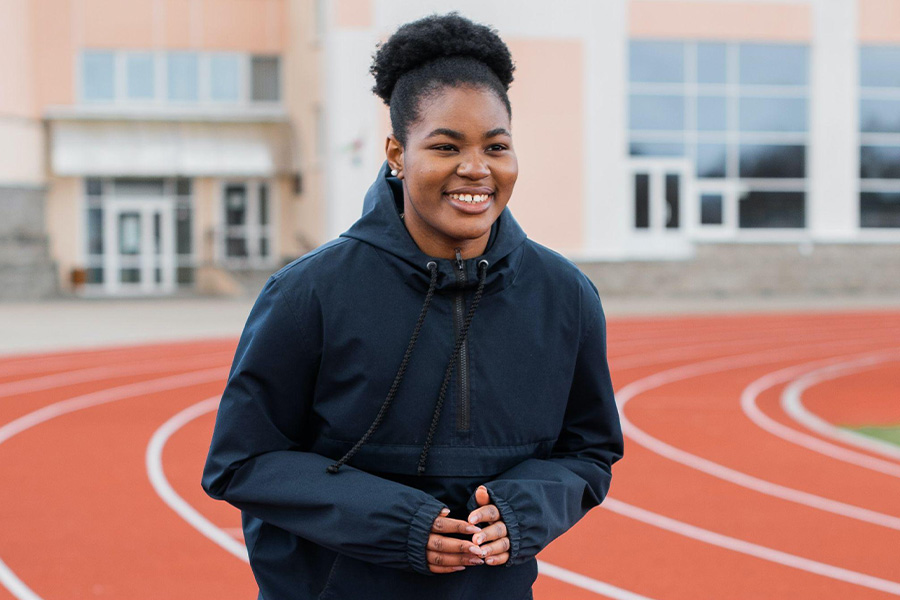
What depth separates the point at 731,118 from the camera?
88.4 feet

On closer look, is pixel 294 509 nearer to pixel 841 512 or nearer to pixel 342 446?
pixel 342 446

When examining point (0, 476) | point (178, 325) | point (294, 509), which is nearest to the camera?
point (294, 509)

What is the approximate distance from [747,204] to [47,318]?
51.2ft

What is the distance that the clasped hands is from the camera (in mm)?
1959

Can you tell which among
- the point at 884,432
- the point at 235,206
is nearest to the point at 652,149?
the point at 235,206

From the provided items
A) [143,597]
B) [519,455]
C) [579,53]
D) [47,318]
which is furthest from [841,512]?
[579,53]

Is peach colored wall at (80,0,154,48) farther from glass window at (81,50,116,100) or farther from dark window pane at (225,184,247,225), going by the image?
dark window pane at (225,184,247,225)

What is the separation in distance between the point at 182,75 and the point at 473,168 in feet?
96.6

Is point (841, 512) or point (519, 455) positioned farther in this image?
point (841, 512)

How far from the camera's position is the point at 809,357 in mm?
14688

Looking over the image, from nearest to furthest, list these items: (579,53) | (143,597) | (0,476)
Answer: (143,597)
(0,476)
(579,53)

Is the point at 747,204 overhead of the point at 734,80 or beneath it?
beneath

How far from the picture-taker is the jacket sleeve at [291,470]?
198 cm

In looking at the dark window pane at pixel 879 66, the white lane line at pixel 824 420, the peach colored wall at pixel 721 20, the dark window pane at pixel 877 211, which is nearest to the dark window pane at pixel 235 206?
the peach colored wall at pixel 721 20
